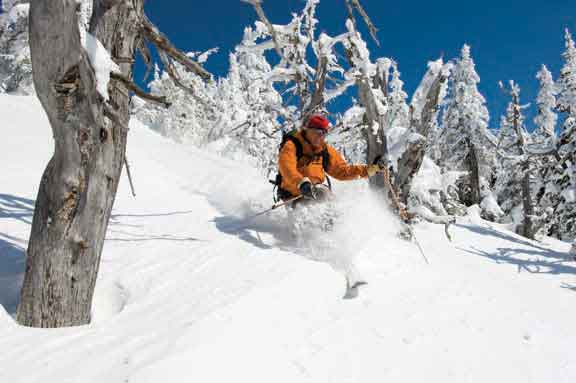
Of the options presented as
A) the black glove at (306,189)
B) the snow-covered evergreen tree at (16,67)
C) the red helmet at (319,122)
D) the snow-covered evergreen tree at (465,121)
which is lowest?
the black glove at (306,189)

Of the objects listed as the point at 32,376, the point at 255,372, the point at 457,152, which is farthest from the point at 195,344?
the point at 457,152

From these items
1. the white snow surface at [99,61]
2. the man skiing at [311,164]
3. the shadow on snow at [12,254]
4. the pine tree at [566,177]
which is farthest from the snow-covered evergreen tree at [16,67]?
the pine tree at [566,177]

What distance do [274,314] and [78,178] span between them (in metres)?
1.90

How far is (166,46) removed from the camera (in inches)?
143

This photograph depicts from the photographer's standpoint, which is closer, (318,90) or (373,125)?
(373,125)

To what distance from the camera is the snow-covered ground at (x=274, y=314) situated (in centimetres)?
277

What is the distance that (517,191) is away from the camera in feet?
91.0

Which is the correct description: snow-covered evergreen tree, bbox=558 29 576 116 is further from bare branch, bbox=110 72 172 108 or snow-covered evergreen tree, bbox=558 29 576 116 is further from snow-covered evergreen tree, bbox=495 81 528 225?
bare branch, bbox=110 72 172 108

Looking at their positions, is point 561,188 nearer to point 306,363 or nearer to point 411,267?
point 411,267

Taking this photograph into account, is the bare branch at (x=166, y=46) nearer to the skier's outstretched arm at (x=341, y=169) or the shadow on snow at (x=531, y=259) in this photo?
the skier's outstretched arm at (x=341, y=169)

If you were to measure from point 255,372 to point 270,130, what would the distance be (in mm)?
6523

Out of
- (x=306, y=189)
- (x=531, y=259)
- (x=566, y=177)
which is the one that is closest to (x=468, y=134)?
(x=566, y=177)

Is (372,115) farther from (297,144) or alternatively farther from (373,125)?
(297,144)

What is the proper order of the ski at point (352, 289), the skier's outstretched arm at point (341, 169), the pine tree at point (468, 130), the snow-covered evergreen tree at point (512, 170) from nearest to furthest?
1. the ski at point (352, 289)
2. the skier's outstretched arm at point (341, 169)
3. the snow-covered evergreen tree at point (512, 170)
4. the pine tree at point (468, 130)
